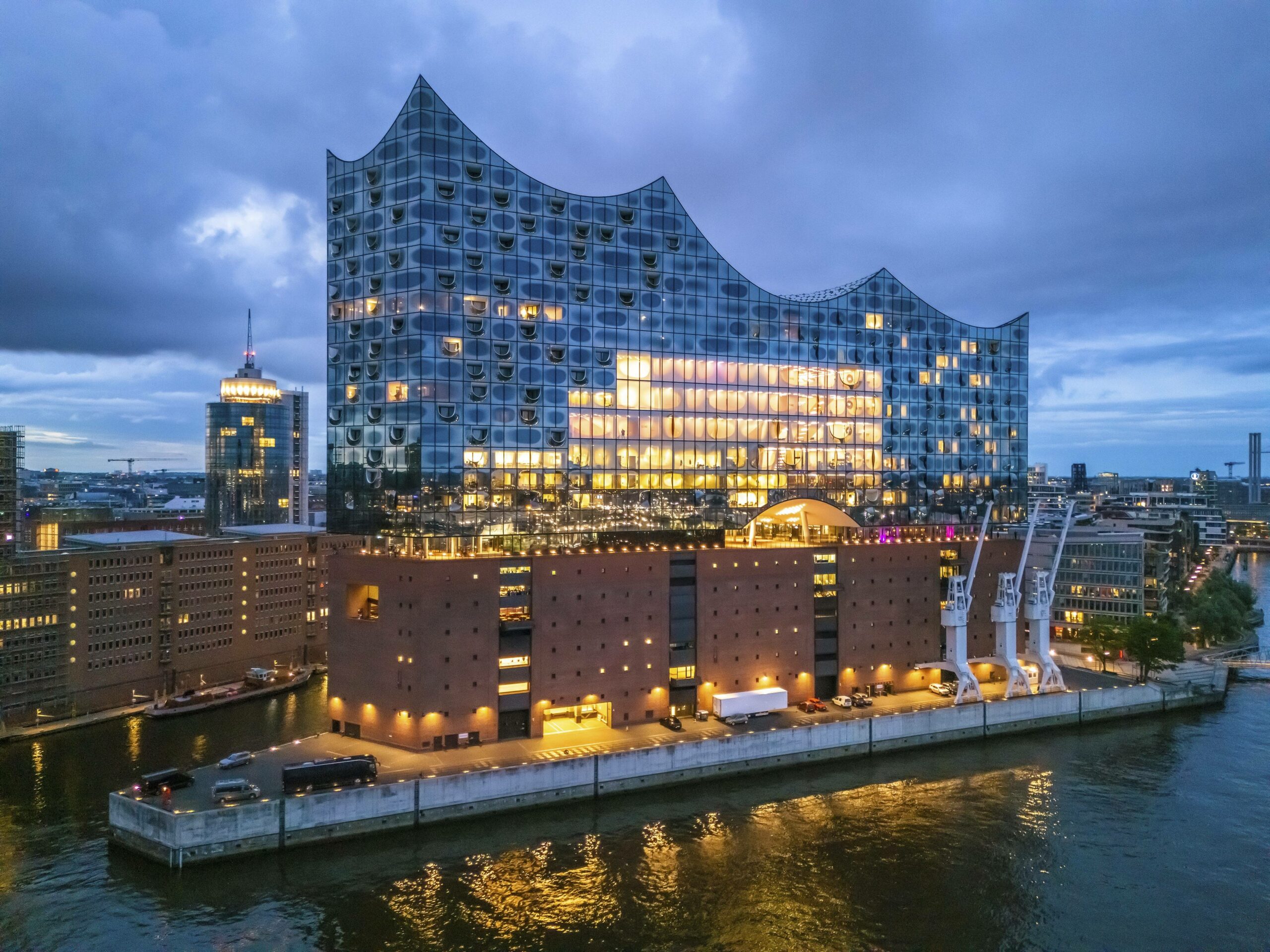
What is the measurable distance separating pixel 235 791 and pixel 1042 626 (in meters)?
75.3

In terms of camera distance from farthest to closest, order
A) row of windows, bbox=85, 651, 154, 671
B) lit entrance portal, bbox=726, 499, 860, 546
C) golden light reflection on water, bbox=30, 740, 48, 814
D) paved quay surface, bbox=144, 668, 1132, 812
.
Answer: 1. lit entrance portal, bbox=726, 499, 860, 546
2. row of windows, bbox=85, 651, 154, 671
3. golden light reflection on water, bbox=30, 740, 48, 814
4. paved quay surface, bbox=144, 668, 1132, 812

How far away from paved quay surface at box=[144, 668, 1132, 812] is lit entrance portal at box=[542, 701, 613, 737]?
1.85 ft

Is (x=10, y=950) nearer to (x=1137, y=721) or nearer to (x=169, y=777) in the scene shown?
(x=169, y=777)

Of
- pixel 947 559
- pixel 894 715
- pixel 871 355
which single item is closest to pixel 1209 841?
pixel 894 715

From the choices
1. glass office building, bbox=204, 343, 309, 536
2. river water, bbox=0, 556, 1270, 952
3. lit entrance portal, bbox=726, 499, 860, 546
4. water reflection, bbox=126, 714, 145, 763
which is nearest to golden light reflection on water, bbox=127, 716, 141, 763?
water reflection, bbox=126, 714, 145, 763

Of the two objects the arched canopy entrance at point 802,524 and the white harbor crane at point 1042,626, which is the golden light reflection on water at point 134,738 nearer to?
the arched canopy entrance at point 802,524

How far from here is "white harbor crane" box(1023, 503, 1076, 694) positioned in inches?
3310

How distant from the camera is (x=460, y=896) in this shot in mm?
46844

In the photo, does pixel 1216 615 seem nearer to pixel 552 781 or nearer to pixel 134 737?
pixel 552 781

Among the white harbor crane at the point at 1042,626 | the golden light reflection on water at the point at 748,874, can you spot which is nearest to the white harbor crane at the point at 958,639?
the white harbor crane at the point at 1042,626

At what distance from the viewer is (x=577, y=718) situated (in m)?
71.1

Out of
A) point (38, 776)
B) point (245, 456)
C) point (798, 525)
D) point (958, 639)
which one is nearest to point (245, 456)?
point (245, 456)

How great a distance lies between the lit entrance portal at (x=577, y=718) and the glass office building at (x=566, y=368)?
1432 cm

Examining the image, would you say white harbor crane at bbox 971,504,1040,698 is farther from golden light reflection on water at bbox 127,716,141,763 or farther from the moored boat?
golden light reflection on water at bbox 127,716,141,763
